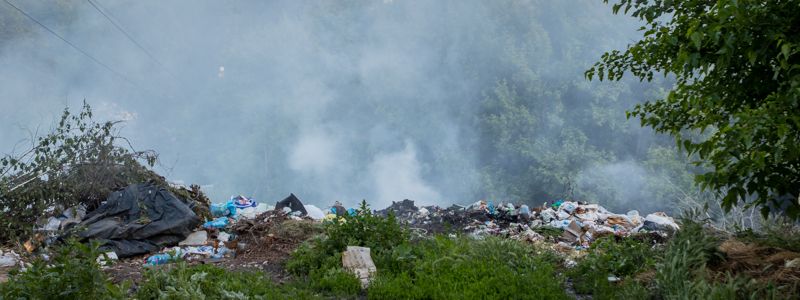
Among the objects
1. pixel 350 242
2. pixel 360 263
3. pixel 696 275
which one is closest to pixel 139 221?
pixel 350 242

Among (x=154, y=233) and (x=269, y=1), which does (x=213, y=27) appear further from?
(x=154, y=233)

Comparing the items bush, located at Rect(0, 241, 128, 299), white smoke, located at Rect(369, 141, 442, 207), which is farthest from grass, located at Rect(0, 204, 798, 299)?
white smoke, located at Rect(369, 141, 442, 207)

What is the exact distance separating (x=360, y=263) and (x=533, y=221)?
4765mm

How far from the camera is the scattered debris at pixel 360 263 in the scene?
15.5 feet

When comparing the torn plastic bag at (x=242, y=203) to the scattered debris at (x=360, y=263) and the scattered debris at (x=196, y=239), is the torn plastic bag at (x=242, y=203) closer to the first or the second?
the scattered debris at (x=196, y=239)

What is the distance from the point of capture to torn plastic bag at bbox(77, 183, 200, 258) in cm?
648

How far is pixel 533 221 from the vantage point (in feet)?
29.7

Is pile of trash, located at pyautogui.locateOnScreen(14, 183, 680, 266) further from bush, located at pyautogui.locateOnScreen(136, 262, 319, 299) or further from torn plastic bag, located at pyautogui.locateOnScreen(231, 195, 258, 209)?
bush, located at pyautogui.locateOnScreen(136, 262, 319, 299)

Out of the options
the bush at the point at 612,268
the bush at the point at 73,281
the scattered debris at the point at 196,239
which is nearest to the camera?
the bush at the point at 73,281

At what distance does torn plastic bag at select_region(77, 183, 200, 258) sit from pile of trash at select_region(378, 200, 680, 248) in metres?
3.01

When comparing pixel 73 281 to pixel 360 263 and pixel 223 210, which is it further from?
pixel 223 210

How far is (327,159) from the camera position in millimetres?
21203

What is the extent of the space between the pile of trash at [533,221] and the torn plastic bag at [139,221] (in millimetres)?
3015

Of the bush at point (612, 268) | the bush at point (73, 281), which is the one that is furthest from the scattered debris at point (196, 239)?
the bush at point (612, 268)
